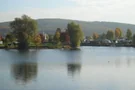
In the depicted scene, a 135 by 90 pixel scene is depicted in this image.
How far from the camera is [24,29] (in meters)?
88.5

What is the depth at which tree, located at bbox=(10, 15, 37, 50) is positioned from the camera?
8756 cm

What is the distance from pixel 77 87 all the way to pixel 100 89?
1.96 metres

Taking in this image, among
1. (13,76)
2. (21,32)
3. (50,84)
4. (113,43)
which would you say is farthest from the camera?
(113,43)

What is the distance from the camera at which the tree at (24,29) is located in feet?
287

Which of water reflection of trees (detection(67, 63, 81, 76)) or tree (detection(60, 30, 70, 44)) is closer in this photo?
water reflection of trees (detection(67, 63, 81, 76))

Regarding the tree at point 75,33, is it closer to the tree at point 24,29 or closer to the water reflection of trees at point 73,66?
the tree at point 24,29

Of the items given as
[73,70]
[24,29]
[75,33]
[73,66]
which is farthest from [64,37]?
[73,70]

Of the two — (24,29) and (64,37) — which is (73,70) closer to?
(24,29)

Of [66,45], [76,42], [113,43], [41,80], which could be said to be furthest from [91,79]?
[113,43]

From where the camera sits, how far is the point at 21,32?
→ 88562mm

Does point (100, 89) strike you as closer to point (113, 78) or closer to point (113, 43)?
point (113, 78)

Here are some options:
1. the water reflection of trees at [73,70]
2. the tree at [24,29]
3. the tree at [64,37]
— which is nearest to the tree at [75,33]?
the tree at [64,37]

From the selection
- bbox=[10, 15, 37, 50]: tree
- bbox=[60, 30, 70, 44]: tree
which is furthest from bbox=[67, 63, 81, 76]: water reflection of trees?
bbox=[60, 30, 70, 44]: tree

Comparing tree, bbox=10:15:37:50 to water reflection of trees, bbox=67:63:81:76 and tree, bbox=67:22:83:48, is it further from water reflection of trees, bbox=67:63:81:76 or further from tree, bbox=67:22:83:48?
water reflection of trees, bbox=67:63:81:76
